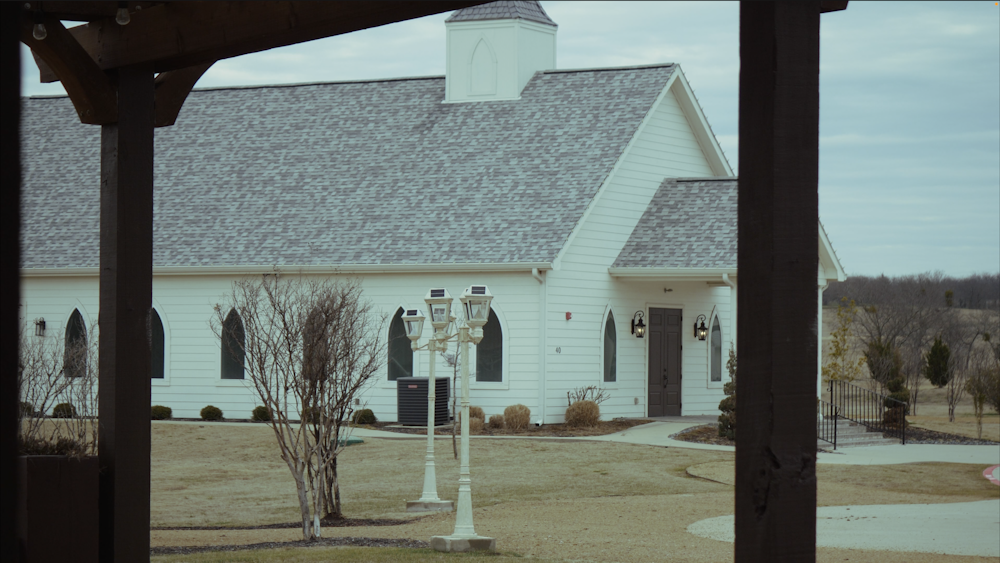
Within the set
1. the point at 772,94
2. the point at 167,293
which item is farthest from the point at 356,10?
the point at 167,293

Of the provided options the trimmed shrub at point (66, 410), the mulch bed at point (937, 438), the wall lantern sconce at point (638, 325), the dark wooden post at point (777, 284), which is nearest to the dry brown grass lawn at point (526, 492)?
the trimmed shrub at point (66, 410)

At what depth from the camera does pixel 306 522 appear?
37.4 feet

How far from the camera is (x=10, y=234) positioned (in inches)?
97.5

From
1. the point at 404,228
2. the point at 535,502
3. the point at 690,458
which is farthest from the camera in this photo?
the point at 404,228

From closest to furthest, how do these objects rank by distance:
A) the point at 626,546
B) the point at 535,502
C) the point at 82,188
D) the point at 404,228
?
the point at 626,546 → the point at 535,502 → the point at 404,228 → the point at 82,188

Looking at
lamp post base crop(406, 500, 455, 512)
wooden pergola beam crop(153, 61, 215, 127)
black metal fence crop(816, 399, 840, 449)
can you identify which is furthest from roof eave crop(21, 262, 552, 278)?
wooden pergola beam crop(153, 61, 215, 127)

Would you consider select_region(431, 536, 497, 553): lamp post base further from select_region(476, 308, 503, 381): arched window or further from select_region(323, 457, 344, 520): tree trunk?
select_region(476, 308, 503, 381): arched window

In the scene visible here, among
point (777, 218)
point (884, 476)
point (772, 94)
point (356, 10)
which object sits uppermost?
point (356, 10)

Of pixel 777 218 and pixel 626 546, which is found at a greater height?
pixel 777 218

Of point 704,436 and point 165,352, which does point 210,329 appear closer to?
point 165,352

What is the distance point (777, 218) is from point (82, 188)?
2742 cm

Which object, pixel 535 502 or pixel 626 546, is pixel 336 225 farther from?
pixel 626 546

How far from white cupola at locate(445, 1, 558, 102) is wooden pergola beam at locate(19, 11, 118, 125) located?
21.4 metres

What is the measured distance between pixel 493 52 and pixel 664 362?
8.68m
